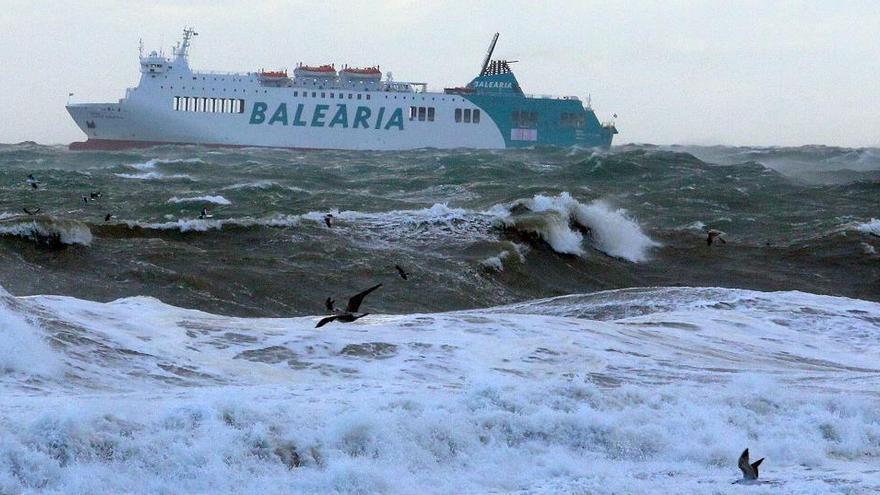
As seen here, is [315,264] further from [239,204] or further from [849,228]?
[849,228]

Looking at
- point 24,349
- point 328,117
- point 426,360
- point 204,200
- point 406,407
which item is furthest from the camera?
point 328,117

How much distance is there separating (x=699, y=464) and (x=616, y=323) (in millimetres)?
5157

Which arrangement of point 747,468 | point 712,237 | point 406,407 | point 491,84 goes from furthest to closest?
point 491,84 → point 712,237 → point 406,407 → point 747,468

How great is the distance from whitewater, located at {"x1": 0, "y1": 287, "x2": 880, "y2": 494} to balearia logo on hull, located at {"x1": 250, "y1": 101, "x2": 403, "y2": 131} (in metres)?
61.5

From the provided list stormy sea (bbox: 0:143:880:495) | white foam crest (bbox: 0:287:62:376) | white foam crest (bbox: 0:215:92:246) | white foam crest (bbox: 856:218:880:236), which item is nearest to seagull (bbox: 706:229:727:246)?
stormy sea (bbox: 0:143:880:495)

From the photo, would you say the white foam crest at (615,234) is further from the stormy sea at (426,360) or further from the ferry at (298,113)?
the ferry at (298,113)

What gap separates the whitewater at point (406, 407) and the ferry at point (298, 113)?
202 ft

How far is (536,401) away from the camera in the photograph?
7.83 metres

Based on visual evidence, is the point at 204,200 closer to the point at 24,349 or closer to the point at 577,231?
the point at 577,231

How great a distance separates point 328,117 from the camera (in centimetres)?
7275

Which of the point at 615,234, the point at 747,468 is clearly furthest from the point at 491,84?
the point at 747,468

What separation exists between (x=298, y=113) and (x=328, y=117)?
1892mm

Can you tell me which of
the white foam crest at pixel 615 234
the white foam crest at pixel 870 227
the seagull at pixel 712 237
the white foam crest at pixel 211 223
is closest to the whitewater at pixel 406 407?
the white foam crest at pixel 211 223

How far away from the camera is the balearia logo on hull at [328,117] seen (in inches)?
2840
